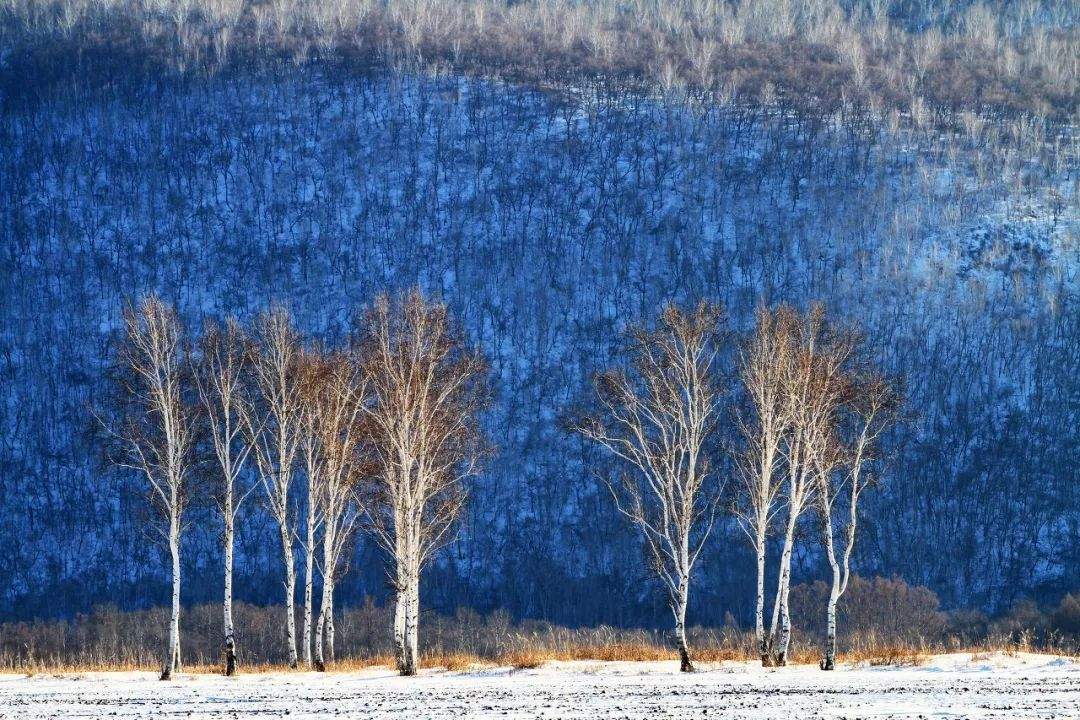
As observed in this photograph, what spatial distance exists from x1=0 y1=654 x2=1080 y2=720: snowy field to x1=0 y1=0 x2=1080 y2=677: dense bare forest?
36362mm

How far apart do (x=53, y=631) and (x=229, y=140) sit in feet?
244

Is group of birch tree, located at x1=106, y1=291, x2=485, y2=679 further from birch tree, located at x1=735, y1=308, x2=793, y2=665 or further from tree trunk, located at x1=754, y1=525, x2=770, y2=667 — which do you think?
tree trunk, located at x1=754, y1=525, x2=770, y2=667

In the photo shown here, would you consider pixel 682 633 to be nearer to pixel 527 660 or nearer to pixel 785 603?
pixel 785 603

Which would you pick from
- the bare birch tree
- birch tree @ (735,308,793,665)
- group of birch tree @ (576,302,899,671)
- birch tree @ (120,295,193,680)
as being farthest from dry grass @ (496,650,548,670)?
birch tree @ (120,295,193,680)

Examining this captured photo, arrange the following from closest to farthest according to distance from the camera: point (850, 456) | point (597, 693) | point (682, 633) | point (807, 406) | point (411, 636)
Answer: point (597, 693) < point (411, 636) < point (682, 633) < point (807, 406) < point (850, 456)

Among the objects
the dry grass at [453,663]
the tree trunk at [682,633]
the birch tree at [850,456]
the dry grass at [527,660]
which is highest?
the birch tree at [850,456]

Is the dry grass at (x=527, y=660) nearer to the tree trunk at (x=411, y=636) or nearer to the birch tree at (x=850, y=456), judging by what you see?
the tree trunk at (x=411, y=636)

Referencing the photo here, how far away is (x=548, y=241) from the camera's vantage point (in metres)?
115

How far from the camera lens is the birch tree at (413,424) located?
3145 cm

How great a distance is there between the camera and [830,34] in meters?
158

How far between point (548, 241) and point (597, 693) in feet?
306

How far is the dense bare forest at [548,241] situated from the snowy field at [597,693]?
36.4 meters

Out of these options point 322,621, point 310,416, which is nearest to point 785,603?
point 322,621

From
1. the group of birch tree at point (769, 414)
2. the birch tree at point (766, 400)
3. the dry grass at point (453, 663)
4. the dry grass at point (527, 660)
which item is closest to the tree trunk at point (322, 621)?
the dry grass at point (453, 663)
